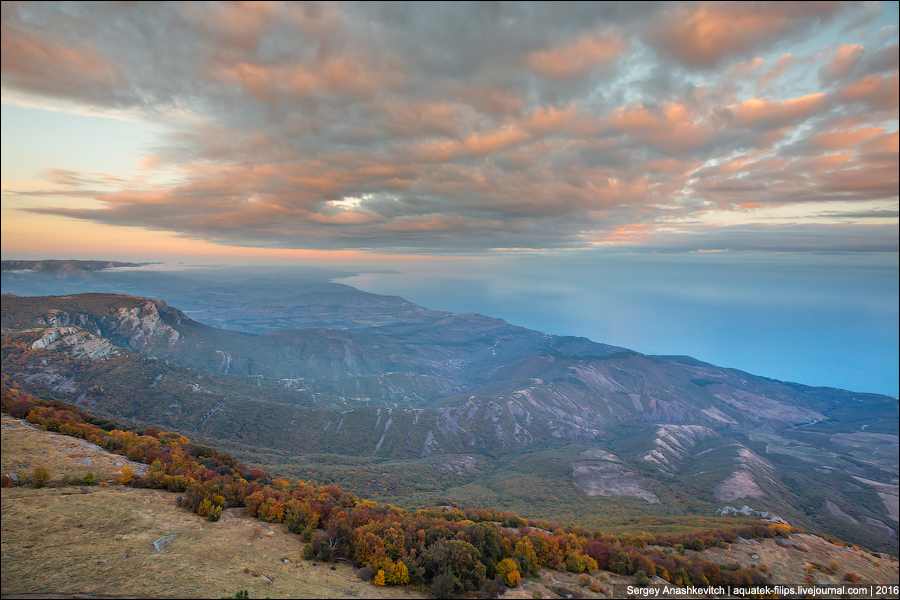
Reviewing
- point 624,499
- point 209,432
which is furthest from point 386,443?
point 624,499

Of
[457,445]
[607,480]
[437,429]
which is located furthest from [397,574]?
[437,429]

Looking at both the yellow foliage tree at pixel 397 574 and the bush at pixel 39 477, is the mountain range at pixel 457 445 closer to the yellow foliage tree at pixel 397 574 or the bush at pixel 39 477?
the yellow foliage tree at pixel 397 574

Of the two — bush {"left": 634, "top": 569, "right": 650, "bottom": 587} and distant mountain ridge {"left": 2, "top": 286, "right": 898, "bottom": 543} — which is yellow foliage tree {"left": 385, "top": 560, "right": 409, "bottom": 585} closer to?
bush {"left": 634, "top": 569, "right": 650, "bottom": 587}

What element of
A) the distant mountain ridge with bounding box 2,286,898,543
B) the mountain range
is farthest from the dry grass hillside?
the distant mountain ridge with bounding box 2,286,898,543

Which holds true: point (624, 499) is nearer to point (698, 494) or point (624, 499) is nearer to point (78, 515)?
point (698, 494)

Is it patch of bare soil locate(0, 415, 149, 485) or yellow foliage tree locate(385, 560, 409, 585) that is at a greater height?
patch of bare soil locate(0, 415, 149, 485)

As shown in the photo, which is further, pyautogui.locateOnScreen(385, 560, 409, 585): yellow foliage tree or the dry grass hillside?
pyautogui.locateOnScreen(385, 560, 409, 585): yellow foliage tree
